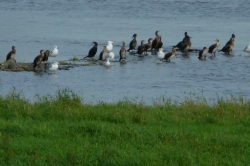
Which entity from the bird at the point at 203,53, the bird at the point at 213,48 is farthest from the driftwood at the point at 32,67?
the bird at the point at 213,48

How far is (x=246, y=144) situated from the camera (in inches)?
437

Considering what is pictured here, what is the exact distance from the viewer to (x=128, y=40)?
41688 mm

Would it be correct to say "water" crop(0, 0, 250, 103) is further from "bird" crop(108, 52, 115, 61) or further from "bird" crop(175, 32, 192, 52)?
"bird" crop(108, 52, 115, 61)

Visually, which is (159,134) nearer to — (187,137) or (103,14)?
(187,137)

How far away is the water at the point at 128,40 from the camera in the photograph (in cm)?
2641

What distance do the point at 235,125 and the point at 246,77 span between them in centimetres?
1693

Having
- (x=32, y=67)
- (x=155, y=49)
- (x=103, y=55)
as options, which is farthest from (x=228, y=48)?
(x=32, y=67)

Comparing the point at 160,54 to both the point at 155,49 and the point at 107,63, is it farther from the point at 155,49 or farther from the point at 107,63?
the point at 107,63

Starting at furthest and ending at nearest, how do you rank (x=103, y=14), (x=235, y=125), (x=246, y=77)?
(x=103, y=14) < (x=246, y=77) < (x=235, y=125)

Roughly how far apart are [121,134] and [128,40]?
30.2 metres

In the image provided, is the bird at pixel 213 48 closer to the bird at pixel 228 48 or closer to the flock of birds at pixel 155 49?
the flock of birds at pixel 155 49

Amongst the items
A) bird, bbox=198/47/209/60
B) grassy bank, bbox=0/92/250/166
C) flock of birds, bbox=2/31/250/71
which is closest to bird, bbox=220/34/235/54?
flock of birds, bbox=2/31/250/71

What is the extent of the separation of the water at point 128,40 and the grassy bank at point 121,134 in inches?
330

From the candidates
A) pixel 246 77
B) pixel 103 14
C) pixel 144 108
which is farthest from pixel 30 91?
pixel 103 14
